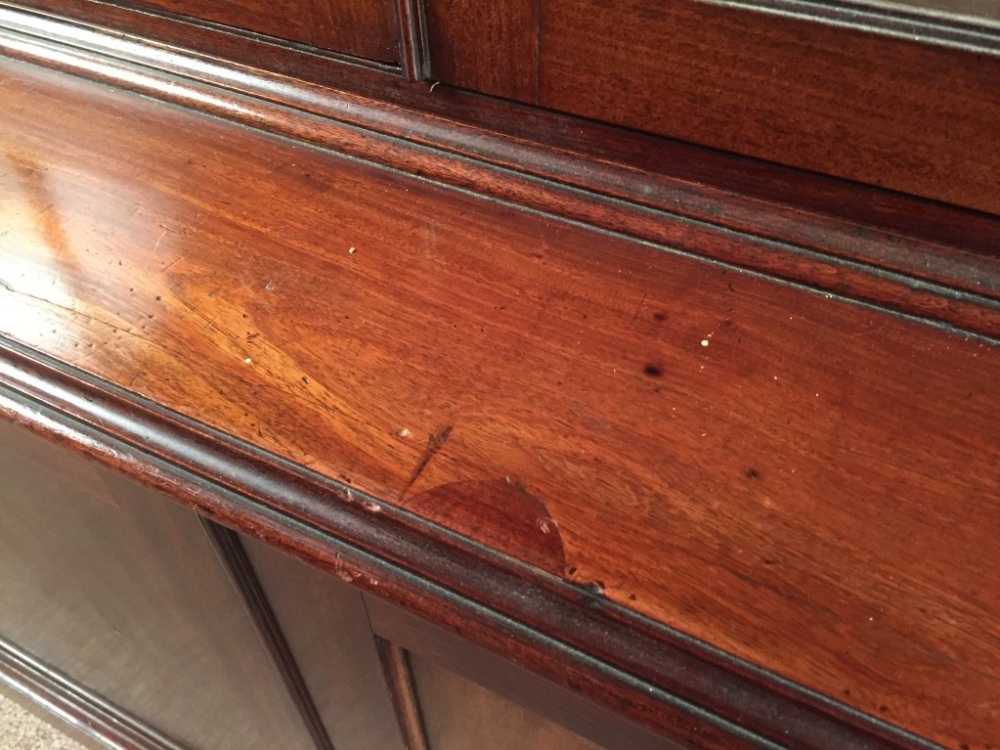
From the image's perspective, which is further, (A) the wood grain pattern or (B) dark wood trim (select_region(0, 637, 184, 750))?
(B) dark wood trim (select_region(0, 637, 184, 750))

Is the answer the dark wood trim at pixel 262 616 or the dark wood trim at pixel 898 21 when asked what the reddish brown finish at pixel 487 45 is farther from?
the dark wood trim at pixel 262 616

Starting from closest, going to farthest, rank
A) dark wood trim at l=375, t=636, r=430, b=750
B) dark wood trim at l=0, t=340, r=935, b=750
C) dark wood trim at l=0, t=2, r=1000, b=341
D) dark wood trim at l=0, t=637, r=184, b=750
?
1. dark wood trim at l=0, t=340, r=935, b=750
2. dark wood trim at l=0, t=2, r=1000, b=341
3. dark wood trim at l=375, t=636, r=430, b=750
4. dark wood trim at l=0, t=637, r=184, b=750

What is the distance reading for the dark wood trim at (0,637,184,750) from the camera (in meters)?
1.02

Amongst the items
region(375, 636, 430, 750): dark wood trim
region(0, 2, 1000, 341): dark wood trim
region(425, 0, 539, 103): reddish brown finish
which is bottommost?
region(375, 636, 430, 750): dark wood trim

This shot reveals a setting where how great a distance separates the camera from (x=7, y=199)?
1.79 ft

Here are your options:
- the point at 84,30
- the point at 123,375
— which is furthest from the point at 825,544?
the point at 84,30

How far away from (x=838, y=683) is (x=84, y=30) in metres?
0.67

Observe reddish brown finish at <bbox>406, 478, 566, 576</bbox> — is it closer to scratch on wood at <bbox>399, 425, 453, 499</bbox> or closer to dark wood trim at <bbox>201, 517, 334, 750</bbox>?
scratch on wood at <bbox>399, 425, 453, 499</bbox>

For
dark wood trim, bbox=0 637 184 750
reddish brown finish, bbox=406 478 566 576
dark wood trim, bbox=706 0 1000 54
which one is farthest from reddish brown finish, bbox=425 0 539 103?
dark wood trim, bbox=0 637 184 750

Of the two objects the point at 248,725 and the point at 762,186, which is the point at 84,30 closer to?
the point at 762,186

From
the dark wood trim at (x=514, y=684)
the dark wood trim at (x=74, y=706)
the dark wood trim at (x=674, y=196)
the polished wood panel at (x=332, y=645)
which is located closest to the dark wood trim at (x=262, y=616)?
the polished wood panel at (x=332, y=645)

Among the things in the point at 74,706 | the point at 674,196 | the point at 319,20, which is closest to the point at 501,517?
the point at 674,196

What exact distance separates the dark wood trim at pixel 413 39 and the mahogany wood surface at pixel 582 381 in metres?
0.07

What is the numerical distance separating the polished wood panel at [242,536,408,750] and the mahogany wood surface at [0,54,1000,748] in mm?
142
